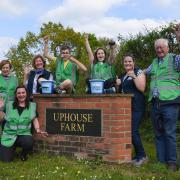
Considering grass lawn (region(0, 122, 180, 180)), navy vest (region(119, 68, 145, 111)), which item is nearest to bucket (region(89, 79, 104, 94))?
navy vest (region(119, 68, 145, 111))

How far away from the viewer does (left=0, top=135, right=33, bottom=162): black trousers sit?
7.53 meters

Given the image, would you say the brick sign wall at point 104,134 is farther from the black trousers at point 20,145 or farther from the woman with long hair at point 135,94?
the black trousers at point 20,145

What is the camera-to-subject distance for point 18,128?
763cm

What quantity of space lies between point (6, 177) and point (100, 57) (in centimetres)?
254

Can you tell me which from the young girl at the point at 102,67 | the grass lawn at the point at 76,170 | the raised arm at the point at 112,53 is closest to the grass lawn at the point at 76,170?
the grass lawn at the point at 76,170

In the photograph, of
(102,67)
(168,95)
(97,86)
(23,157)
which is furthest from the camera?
(23,157)

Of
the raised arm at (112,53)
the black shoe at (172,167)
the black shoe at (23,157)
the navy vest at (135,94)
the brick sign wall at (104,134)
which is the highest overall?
the raised arm at (112,53)

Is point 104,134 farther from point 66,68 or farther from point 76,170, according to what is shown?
point 66,68

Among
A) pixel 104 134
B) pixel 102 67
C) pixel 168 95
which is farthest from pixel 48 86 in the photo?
pixel 168 95

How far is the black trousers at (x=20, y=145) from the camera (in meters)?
7.53

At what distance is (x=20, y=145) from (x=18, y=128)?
0.30 meters

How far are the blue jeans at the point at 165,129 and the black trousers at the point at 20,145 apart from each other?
2.21 m

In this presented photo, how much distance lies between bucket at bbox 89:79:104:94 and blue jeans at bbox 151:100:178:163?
3.01 feet

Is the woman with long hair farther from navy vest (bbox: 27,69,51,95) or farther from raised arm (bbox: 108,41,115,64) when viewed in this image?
navy vest (bbox: 27,69,51,95)
